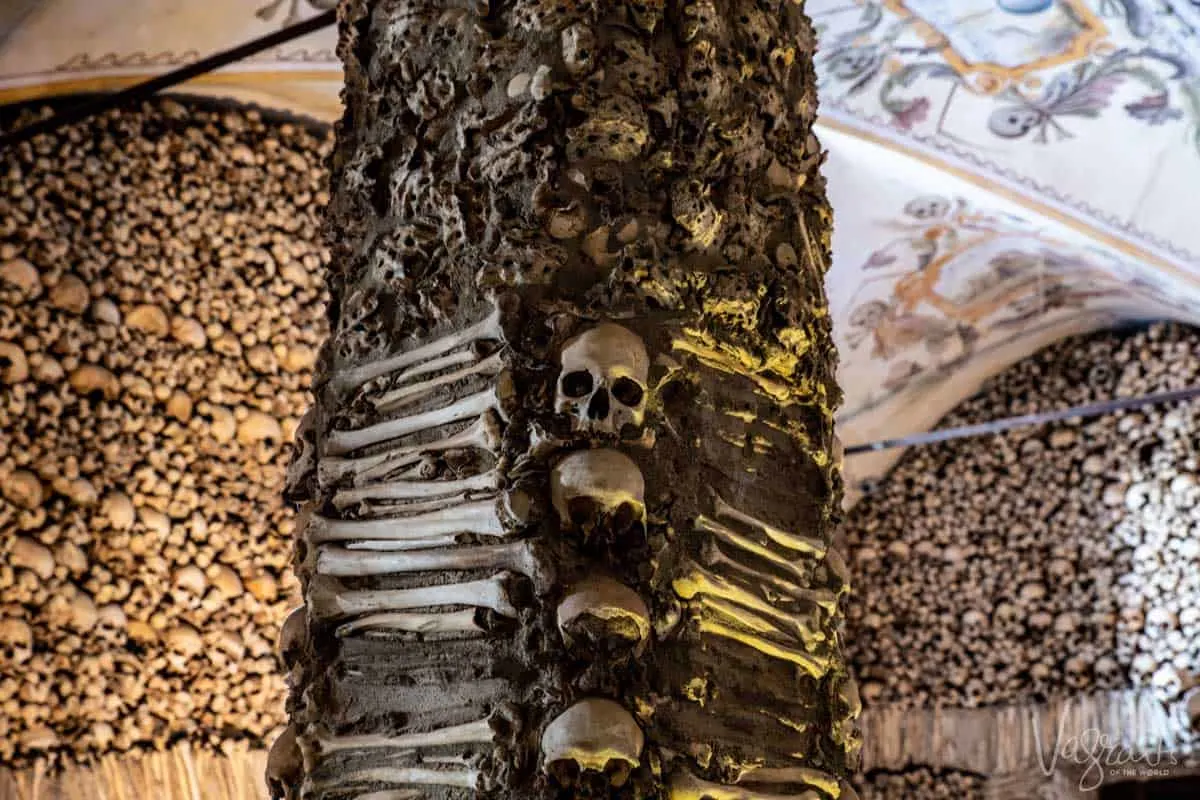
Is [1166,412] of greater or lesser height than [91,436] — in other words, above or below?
above

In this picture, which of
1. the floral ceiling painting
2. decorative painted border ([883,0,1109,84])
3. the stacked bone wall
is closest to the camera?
the stacked bone wall

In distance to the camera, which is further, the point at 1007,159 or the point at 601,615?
the point at 1007,159

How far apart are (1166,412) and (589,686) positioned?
14.7 feet

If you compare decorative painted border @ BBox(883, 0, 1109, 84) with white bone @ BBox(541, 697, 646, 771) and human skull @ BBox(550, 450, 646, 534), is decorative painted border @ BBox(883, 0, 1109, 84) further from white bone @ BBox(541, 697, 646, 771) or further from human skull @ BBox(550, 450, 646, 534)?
white bone @ BBox(541, 697, 646, 771)

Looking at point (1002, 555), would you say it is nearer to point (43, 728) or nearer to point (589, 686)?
point (43, 728)

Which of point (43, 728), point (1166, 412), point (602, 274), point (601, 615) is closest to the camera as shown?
point (601, 615)

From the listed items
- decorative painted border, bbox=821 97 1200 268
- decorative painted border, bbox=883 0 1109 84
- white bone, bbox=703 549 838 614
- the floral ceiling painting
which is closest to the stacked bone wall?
the floral ceiling painting

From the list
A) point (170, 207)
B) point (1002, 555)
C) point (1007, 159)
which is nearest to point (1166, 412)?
point (1002, 555)

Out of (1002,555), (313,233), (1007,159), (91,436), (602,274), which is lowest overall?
(602,274)

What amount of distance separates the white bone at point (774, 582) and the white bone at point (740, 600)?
1cm

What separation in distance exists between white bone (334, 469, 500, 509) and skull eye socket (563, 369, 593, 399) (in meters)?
0.08

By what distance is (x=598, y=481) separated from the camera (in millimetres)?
877

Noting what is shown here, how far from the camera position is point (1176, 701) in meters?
4.48

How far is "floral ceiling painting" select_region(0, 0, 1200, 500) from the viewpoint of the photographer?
3236 mm
